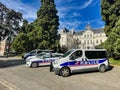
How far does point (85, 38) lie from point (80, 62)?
79.9 metres

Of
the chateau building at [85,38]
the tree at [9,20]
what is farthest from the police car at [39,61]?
the chateau building at [85,38]

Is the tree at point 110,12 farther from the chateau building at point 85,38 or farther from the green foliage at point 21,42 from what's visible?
the chateau building at point 85,38

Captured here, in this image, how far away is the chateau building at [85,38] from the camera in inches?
3526

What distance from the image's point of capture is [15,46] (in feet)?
138

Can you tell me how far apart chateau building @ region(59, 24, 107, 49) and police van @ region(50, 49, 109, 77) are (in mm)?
72719

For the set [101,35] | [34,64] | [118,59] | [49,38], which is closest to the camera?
[34,64]

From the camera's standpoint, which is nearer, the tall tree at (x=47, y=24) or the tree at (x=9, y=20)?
the tall tree at (x=47, y=24)

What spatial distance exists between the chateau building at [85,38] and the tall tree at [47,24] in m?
44.2

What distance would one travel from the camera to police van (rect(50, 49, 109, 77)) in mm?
13945

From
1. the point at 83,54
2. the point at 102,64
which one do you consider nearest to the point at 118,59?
the point at 102,64

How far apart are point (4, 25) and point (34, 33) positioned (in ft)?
49.5

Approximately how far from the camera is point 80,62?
14.4 m

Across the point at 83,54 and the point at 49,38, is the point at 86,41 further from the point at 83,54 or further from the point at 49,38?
the point at 83,54

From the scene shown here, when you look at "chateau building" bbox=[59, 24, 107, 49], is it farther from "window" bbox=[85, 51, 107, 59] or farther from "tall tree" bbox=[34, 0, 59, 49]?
"window" bbox=[85, 51, 107, 59]
